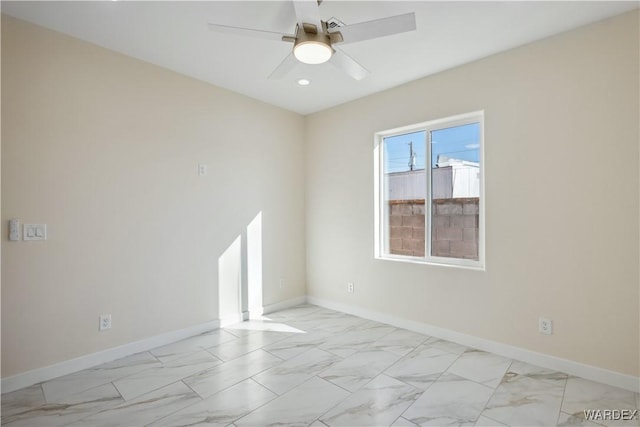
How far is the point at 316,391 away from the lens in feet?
7.48

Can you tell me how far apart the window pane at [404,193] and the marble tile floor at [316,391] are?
1080 mm

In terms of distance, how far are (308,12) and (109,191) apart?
2185 millimetres

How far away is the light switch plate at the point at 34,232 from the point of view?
2.35m

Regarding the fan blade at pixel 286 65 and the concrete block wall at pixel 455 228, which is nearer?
the fan blade at pixel 286 65

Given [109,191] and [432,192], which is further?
[432,192]

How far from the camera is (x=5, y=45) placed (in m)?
2.27

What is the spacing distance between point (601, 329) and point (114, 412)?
133 inches

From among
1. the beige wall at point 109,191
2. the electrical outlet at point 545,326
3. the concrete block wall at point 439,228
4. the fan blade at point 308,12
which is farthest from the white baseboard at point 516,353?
the fan blade at point 308,12

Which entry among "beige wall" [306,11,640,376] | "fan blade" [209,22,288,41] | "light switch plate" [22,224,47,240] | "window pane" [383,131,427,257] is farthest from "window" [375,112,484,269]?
"light switch plate" [22,224,47,240]

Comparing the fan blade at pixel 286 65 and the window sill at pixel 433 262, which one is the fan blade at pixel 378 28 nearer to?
the fan blade at pixel 286 65

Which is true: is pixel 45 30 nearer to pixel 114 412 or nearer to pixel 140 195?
pixel 140 195

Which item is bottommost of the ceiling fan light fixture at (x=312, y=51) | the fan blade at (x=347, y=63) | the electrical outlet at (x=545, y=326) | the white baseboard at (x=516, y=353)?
the white baseboard at (x=516, y=353)

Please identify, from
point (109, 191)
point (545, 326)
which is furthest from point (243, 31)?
point (545, 326)

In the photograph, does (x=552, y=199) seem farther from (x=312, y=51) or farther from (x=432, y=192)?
(x=312, y=51)
